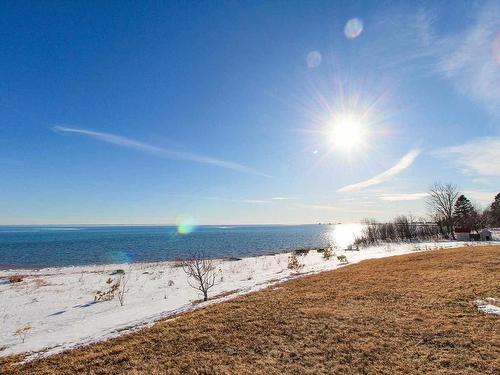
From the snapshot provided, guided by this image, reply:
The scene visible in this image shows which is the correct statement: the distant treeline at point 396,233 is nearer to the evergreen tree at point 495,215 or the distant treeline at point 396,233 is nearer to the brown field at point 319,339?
the evergreen tree at point 495,215

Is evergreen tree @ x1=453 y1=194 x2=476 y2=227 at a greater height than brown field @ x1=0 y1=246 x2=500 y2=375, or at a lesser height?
greater

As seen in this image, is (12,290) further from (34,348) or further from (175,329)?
(175,329)

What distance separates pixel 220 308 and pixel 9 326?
10838mm

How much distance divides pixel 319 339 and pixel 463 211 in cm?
9517

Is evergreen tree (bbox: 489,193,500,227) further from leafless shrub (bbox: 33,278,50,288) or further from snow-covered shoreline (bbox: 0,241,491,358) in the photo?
leafless shrub (bbox: 33,278,50,288)

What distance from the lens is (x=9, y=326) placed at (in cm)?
1376

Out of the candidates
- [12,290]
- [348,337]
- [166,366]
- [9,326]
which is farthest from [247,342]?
[12,290]

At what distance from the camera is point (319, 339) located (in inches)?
299

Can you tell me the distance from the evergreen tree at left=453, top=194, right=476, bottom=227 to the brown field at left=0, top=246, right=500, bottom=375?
75712 millimetres

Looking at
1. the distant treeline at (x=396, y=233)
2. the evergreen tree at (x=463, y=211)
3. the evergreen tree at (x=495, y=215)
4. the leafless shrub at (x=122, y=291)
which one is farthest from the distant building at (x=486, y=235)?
the leafless shrub at (x=122, y=291)

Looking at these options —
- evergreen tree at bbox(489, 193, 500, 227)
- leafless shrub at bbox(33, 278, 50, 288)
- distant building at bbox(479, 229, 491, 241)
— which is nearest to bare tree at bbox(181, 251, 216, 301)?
leafless shrub at bbox(33, 278, 50, 288)

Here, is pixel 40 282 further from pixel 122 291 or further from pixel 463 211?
pixel 463 211

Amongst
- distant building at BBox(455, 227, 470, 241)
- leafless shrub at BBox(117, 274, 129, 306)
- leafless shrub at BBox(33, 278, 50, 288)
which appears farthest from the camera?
distant building at BBox(455, 227, 470, 241)

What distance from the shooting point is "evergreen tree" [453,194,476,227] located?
241ft
